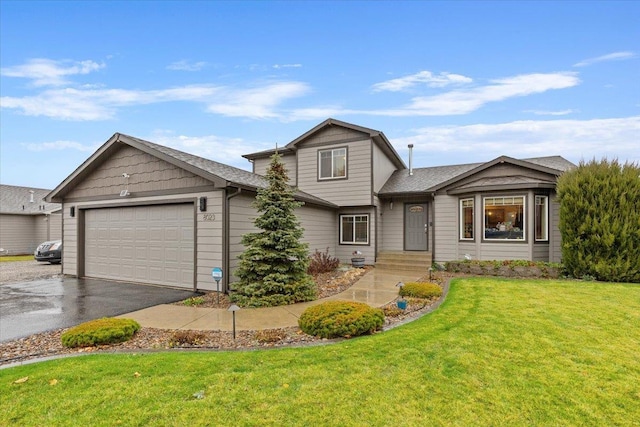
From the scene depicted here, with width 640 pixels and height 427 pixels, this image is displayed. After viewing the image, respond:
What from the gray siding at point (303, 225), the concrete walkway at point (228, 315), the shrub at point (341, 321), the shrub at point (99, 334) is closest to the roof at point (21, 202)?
the gray siding at point (303, 225)

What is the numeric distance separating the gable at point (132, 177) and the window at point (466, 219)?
379 inches

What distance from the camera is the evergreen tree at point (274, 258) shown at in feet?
23.7

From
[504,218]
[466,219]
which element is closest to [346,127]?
[466,219]

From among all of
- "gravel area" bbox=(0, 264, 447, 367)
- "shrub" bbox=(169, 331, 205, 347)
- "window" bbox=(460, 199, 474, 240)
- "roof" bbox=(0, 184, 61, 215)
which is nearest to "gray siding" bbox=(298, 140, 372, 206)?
"window" bbox=(460, 199, 474, 240)

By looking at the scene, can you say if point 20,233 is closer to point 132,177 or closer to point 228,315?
point 132,177

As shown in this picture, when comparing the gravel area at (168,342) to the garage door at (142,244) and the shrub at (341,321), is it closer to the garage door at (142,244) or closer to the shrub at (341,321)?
the shrub at (341,321)

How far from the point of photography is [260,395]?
3.03 meters

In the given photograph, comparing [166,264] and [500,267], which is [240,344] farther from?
[500,267]

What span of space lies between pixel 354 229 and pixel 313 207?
288 cm

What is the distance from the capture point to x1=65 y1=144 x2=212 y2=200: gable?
913cm

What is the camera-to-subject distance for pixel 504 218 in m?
11.7

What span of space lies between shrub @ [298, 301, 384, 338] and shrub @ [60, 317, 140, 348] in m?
2.70

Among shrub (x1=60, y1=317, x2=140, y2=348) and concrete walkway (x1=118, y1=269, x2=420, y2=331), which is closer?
shrub (x1=60, y1=317, x2=140, y2=348)

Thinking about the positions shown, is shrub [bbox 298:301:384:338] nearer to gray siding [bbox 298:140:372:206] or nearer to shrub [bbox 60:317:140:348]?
shrub [bbox 60:317:140:348]
